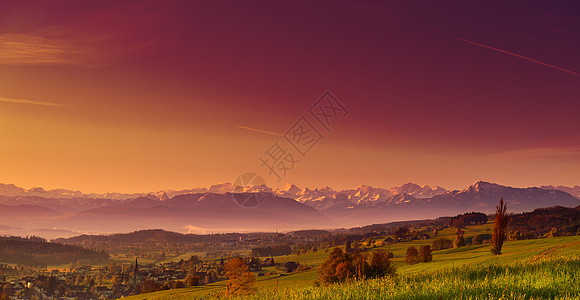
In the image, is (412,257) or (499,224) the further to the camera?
(412,257)

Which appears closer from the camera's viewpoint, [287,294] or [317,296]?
[317,296]

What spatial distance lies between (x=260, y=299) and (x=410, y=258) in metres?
122

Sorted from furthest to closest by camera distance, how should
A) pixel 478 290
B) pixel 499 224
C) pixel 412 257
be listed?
1. pixel 412 257
2. pixel 499 224
3. pixel 478 290

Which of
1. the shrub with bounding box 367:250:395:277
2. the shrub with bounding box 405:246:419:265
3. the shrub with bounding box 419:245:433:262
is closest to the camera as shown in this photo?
the shrub with bounding box 367:250:395:277

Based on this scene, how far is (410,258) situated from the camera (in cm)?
12394

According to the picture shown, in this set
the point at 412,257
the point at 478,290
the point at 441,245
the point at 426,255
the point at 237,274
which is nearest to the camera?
the point at 478,290

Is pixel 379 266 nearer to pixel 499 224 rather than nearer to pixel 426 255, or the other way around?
pixel 499 224

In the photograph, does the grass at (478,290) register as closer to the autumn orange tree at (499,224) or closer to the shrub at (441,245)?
the autumn orange tree at (499,224)

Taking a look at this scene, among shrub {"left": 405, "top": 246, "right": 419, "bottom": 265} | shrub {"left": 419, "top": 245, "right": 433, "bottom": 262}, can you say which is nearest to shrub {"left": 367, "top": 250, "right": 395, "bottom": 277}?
shrub {"left": 419, "top": 245, "right": 433, "bottom": 262}

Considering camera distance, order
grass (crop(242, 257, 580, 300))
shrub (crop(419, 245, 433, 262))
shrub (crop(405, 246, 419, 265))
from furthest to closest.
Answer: shrub (crop(405, 246, 419, 265)), shrub (crop(419, 245, 433, 262)), grass (crop(242, 257, 580, 300))

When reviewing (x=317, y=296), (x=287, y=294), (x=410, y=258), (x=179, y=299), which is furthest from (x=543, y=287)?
(x=410, y=258)

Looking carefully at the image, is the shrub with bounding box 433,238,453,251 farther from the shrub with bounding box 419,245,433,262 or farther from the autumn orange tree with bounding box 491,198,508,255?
the autumn orange tree with bounding box 491,198,508,255

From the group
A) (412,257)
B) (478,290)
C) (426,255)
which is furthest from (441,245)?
(478,290)

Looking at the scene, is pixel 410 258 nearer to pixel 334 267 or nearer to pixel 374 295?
pixel 334 267
